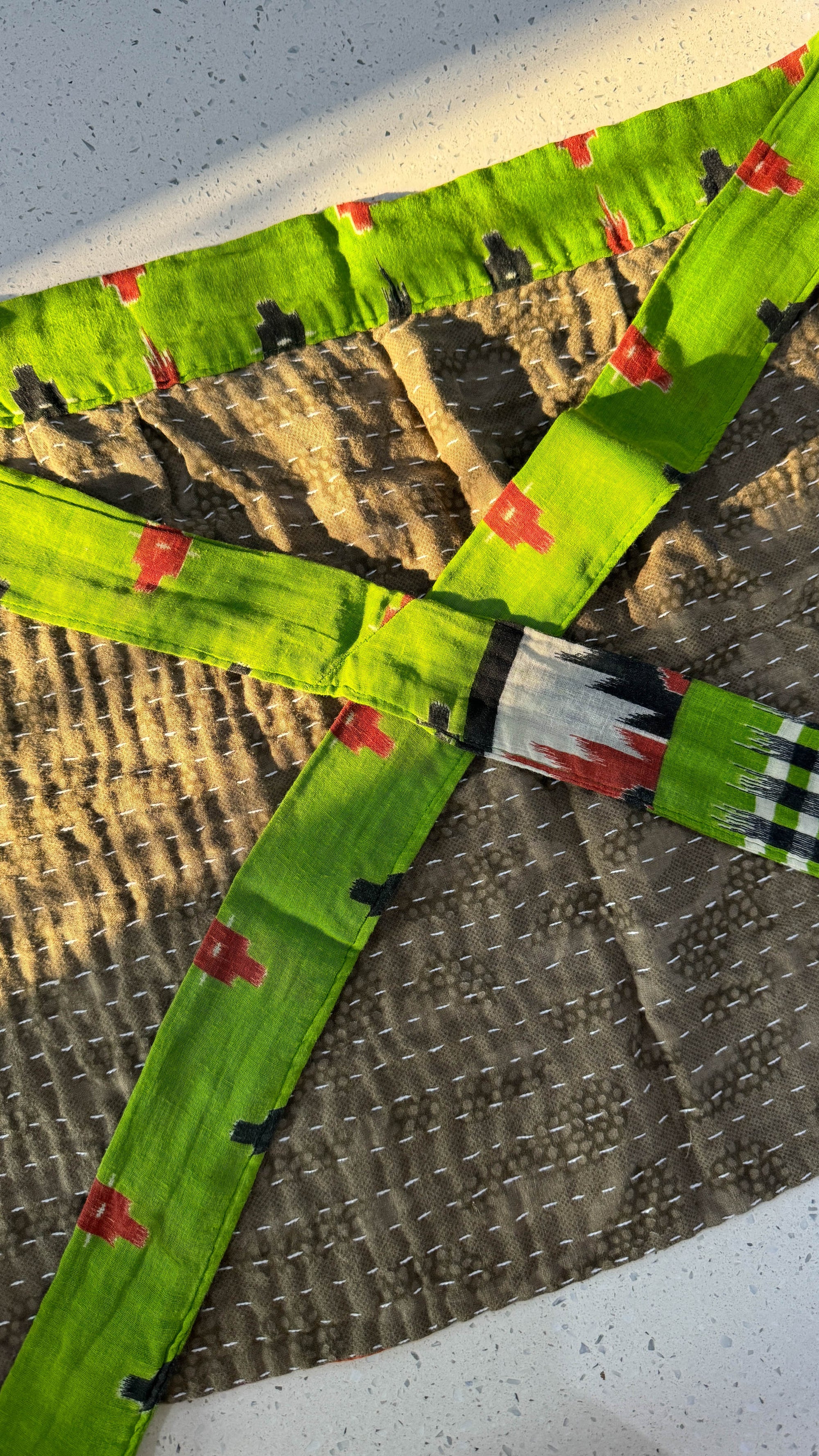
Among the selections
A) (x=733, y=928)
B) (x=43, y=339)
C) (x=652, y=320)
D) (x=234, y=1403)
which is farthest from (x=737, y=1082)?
(x=43, y=339)

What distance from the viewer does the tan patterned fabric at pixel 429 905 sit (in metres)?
0.60

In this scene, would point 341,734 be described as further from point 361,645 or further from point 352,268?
point 352,268

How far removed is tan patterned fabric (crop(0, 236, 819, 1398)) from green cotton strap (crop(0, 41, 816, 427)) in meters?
0.02

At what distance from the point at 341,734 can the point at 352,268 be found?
0.33 m

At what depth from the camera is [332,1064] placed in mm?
604

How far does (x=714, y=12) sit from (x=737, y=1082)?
0.77m

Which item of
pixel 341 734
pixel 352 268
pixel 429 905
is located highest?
pixel 352 268

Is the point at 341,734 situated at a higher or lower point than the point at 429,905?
higher

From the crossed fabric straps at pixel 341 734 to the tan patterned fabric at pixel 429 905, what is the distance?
0.02m

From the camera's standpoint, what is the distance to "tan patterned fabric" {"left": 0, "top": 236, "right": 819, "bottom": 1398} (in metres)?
0.60

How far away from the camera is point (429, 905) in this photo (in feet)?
2.02

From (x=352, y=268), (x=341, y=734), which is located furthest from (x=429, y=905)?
(x=352, y=268)

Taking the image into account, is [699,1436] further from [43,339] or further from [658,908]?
Answer: [43,339]

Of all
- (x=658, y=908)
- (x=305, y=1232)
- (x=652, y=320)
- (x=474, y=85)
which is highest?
(x=474, y=85)
